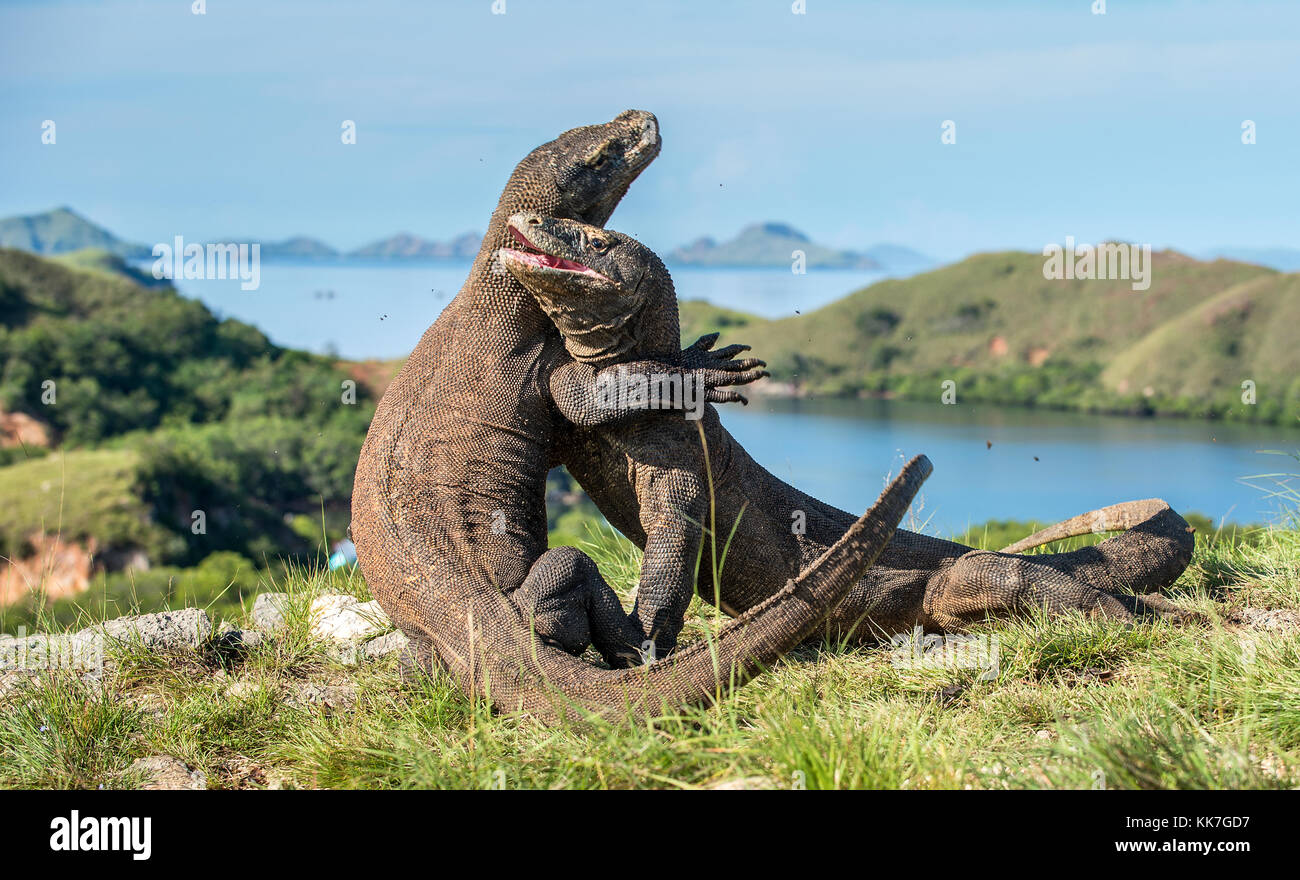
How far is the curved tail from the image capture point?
17.7ft

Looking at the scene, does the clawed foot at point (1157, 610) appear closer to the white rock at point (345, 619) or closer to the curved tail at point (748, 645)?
the curved tail at point (748, 645)

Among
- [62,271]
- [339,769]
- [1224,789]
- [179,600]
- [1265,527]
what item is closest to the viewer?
[1224,789]

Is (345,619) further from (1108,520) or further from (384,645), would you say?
(1108,520)

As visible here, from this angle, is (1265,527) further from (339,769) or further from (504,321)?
(339,769)

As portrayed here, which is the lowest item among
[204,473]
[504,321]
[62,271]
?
[204,473]

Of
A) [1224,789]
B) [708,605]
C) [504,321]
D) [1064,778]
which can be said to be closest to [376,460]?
[504,321]

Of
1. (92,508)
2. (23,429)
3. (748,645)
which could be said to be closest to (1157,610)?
(748,645)

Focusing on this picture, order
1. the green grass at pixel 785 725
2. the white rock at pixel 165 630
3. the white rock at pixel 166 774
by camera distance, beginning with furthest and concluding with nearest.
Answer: the white rock at pixel 165 630 → the white rock at pixel 166 774 → the green grass at pixel 785 725

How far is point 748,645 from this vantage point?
17.7 ft

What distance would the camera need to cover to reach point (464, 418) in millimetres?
6188

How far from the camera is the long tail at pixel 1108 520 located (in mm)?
7754

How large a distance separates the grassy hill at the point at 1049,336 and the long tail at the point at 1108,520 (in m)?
56.0

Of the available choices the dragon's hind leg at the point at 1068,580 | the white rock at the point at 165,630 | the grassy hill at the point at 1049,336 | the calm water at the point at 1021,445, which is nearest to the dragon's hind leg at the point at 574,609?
the dragon's hind leg at the point at 1068,580

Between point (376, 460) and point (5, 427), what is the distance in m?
82.6
